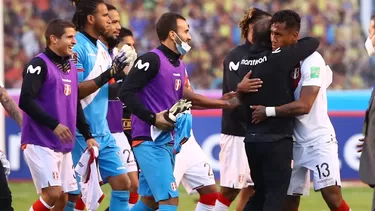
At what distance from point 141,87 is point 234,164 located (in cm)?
220

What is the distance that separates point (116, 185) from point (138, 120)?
3.31 ft

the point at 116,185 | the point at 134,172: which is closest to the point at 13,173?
the point at 134,172

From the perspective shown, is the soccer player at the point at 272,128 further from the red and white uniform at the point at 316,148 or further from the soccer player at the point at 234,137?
the soccer player at the point at 234,137

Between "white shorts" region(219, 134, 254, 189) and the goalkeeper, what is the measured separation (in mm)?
1476

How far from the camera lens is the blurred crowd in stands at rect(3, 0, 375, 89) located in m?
19.5

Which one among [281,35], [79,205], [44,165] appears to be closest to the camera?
[281,35]

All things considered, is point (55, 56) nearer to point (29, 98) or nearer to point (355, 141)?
point (29, 98)

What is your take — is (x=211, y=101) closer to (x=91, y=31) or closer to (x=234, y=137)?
(x=234, y=137)

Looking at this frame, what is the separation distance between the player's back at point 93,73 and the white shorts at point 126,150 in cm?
78

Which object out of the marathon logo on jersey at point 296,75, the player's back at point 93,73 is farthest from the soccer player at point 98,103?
the marathon logo on jersey at point 296,75

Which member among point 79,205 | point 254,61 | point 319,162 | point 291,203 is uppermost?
point 254,61

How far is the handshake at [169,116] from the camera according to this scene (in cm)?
848

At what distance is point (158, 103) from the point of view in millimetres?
8703

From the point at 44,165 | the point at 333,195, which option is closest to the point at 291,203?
the point at 333,195
